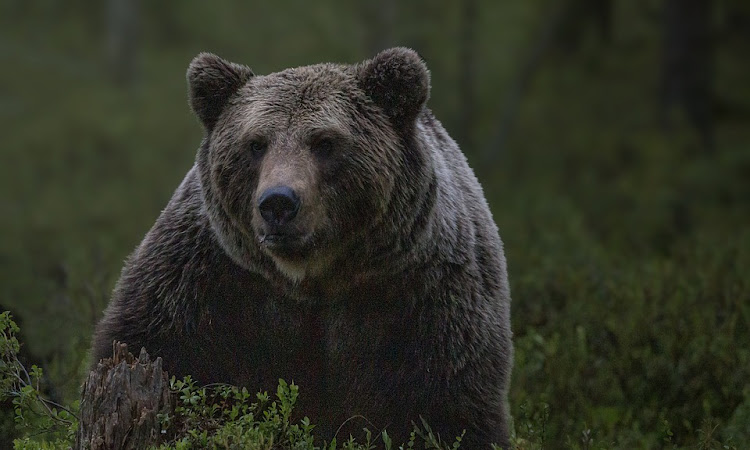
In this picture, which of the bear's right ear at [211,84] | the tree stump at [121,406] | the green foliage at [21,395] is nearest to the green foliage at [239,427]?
the tree stump at [121,406]

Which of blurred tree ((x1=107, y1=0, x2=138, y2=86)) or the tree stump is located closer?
the tree stump

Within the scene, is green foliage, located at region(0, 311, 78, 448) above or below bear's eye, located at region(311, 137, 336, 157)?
below

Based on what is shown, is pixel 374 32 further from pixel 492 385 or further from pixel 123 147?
pixel 492 385

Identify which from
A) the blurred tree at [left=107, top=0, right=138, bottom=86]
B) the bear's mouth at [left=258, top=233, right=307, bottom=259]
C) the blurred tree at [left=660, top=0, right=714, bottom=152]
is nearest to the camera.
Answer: the bear's mouth at [left=258, top=233, right=307, bottom=259]

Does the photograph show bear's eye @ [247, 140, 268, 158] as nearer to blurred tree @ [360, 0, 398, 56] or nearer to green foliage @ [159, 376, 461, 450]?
green foliage @ [159, 376, 461, 450]

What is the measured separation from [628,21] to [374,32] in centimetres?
612

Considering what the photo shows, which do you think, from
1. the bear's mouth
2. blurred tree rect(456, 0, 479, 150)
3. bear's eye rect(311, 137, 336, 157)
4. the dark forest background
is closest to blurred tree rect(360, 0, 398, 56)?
the dark forest background

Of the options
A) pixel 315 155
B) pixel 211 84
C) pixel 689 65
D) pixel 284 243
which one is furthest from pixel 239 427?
pixel 689 65

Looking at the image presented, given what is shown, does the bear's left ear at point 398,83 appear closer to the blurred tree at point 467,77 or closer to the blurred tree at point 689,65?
the blurred tree at point 689,65

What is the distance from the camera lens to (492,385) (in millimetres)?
4719

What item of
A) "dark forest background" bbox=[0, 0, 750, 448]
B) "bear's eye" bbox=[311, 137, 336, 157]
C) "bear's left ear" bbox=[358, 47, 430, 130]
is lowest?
"dark forest background" bbox=[0, 0, 750, 448]

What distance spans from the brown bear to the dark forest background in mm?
605

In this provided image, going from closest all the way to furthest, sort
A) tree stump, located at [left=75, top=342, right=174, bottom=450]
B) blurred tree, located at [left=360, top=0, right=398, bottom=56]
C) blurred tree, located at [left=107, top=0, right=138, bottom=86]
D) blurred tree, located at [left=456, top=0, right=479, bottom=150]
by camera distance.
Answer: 1. tree stump, located at [left=75, top=342, right=174, bottom=450]
2. blurred tree, located at [left=360, top=0, right=398, bottom=56]
3. blurred tree, located at [left=456, top=0, right=479, bottom=150]
4. blurred tree, located at [left=107, top=0, right=138, bottom=86]

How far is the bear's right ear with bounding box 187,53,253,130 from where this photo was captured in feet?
15.4
